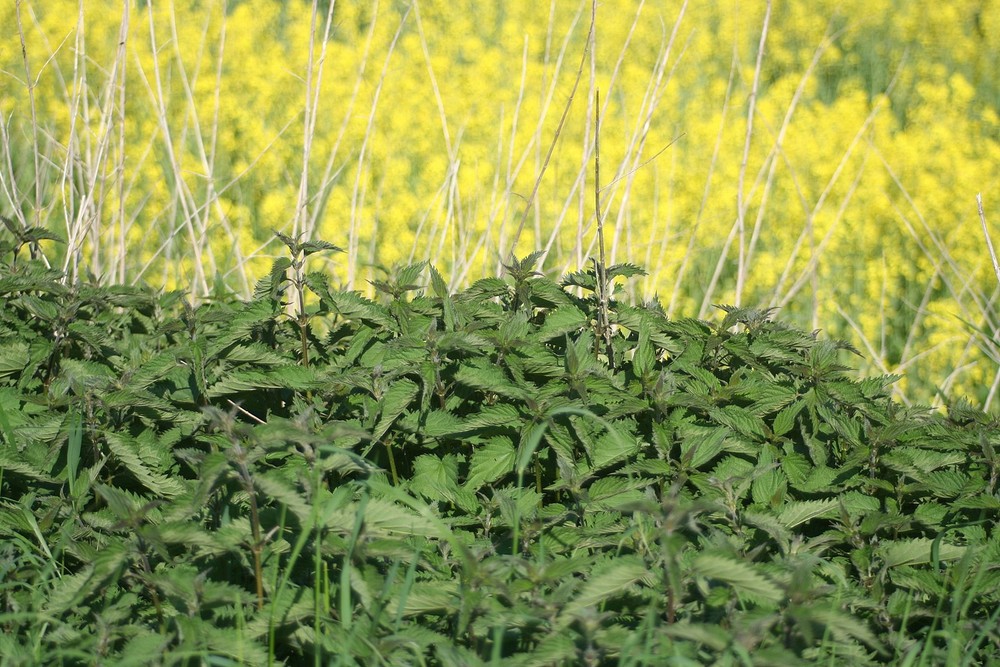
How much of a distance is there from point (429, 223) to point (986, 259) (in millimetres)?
2550

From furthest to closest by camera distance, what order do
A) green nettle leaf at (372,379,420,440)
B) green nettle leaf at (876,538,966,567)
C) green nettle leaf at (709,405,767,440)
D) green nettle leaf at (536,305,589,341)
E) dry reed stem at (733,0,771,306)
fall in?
dry reed stem at (733,0,771,306)
green nettle leaf at (536,305,589,341)
green nettle leaf at (709,405,767,440)
green nettle leaf at (372,379,420,440)
green nettle leaf at (876,538,966,567)

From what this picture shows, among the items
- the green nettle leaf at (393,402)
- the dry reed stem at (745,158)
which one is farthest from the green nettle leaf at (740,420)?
the dry reed stem at (745,158)

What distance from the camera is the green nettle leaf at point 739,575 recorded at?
1.57 meters

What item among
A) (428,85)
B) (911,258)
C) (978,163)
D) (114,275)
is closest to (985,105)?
(978,163)

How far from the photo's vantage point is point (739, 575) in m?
1.58

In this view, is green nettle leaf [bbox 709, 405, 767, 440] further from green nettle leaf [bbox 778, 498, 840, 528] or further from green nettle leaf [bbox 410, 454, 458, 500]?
green nettle leaf [bbox 410, 454, 458, 500]

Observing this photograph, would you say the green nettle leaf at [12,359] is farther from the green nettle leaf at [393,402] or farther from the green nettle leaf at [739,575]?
the green nettle leaf at [739,575]

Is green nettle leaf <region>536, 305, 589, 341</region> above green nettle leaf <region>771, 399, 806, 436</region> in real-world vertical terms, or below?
above

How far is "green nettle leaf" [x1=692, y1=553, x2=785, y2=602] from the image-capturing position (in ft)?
5.16

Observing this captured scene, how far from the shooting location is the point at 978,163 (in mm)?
4945

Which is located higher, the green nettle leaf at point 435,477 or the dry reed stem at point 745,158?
the dry reed stem at point 745,158

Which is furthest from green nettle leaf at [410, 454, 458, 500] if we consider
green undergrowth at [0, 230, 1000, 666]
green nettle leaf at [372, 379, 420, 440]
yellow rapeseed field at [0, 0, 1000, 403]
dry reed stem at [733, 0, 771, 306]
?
yellow rapeseed field at [0, 0, 1000, 403]

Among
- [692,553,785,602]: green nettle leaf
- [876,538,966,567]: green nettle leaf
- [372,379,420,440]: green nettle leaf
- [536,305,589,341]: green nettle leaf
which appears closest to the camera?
[692,553,785,602]: green nettle leaf

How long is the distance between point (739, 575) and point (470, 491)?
65 centimetres
